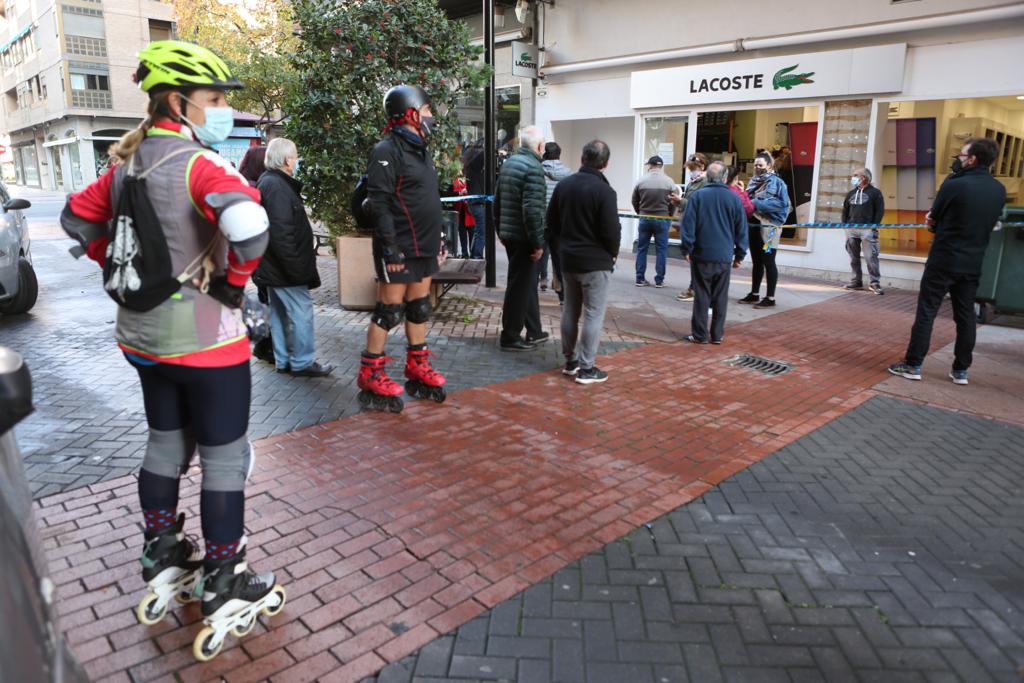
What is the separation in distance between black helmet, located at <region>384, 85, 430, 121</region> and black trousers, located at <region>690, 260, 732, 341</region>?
369cm

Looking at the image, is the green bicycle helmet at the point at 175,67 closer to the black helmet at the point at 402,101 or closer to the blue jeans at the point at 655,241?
the black helmet at the point at 402,101

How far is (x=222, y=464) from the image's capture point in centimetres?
268

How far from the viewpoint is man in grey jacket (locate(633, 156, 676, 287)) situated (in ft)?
35.8

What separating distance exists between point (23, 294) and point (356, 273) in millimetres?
3851

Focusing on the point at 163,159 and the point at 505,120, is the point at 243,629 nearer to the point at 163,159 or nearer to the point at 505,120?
the point at 163,159

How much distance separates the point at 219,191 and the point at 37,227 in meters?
22.2

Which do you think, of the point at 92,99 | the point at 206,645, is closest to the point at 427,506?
the point at 206,645

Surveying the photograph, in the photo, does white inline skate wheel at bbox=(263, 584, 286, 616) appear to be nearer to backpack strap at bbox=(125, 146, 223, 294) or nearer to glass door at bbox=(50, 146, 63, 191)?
backpack strap at bbox=(125, 146, 223, 294)

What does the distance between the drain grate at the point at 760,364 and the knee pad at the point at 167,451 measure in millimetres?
5296

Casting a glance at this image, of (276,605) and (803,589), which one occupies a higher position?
(276,605)

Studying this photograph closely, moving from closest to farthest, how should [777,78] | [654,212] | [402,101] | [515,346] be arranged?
[402,101]
[515,346]
[654,212]
[777,78]

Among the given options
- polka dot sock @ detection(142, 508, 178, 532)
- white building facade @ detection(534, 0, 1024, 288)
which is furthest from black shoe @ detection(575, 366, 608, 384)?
white building facade @ detection(534, 0, 1024, 288)

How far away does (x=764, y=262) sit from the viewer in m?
9.77

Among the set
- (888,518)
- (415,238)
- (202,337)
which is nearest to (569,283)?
(415,238)
